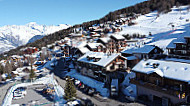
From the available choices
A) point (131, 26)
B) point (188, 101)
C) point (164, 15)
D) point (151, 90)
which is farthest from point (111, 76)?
point (164, 15)

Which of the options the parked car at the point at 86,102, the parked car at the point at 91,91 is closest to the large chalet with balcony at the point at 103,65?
the parked car at the point at 91,91

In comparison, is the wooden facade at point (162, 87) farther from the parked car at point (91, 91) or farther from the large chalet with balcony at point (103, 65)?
the large chalet with balcony at point (103, 65)

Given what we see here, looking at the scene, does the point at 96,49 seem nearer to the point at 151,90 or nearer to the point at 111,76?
the point at 111,76

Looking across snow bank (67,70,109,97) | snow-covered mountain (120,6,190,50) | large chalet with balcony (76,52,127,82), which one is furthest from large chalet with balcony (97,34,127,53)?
snow-covered mountain (120,6,190,50)

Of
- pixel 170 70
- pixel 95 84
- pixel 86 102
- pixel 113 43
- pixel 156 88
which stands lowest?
pixel 86 102

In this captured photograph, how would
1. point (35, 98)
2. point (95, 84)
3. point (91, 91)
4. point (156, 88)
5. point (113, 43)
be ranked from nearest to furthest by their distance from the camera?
1. point (156, 88)
2. point (91, 91)
3. point (35, 98)
4. point (95, 84)
5. point (113, 43)

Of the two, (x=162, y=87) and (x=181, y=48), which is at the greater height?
(x=181, y=48)

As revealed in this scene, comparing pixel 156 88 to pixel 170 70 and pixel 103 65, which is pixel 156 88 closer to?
pixel 170 70

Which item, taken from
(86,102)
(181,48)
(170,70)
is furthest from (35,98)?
(181,48)
